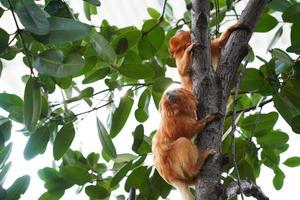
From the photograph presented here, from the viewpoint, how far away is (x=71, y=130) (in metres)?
1.09

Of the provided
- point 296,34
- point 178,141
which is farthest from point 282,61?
point 178,141

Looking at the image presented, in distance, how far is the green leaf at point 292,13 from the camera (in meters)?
1.02

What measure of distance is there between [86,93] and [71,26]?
0.32 meters

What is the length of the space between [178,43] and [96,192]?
1.48 feet

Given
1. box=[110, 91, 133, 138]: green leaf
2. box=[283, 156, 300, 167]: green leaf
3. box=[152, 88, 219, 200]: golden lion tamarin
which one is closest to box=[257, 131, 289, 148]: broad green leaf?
box=[283, 156, 300, 167]: green leaf

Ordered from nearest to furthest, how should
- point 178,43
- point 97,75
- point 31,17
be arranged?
point 31,17, point 97,75, point 178,43

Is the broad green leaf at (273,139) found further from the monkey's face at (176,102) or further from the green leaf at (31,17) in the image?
the green leaf at (31,17)

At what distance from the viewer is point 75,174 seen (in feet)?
3.81

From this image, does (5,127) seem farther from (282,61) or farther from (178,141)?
(282,61)

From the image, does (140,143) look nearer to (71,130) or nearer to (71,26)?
(71,130)

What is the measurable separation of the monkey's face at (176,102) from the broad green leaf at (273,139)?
10.5 inches

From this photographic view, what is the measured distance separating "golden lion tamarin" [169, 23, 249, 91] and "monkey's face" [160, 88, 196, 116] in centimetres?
4

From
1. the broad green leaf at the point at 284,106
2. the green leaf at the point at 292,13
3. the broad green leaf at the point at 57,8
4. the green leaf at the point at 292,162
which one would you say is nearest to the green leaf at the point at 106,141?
the broad green leaf at the point at 57,8

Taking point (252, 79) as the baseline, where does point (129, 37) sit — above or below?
above
